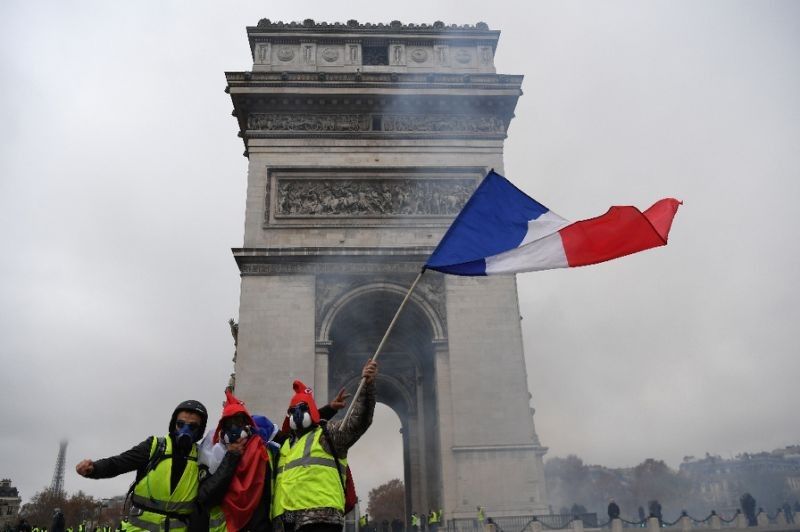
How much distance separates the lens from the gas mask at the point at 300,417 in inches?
172

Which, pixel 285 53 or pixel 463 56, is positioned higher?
pixel 285 53

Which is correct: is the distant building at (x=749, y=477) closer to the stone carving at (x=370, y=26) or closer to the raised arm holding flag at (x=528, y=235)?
the stone carving at (x=370, y=26)

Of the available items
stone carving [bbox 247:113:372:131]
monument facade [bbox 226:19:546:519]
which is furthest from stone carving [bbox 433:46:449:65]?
stone carving [bbox 247:113:372:131]

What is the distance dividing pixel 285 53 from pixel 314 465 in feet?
60.4

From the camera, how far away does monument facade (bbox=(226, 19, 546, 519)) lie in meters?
16.5

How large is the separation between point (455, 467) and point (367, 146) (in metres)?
9.60

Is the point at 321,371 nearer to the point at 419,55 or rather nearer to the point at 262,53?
the point at 262,53

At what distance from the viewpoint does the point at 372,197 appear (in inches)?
742

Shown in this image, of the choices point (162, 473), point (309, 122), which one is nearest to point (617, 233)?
point (162, 473)

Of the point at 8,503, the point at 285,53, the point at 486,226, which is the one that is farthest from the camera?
the point at 8,503

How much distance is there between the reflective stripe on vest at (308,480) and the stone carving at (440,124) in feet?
53.6

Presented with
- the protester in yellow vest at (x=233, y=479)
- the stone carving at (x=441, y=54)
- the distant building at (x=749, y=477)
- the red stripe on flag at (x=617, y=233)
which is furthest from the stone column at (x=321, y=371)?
the distant building at (x=749, y=477)

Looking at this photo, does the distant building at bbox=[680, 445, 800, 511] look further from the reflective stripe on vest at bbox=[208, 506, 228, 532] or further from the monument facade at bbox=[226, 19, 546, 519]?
the reflective stripe on vest at bbox=[208, 506, 228, 532]

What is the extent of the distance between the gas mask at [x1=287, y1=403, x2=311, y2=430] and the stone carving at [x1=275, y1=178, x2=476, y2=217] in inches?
563
